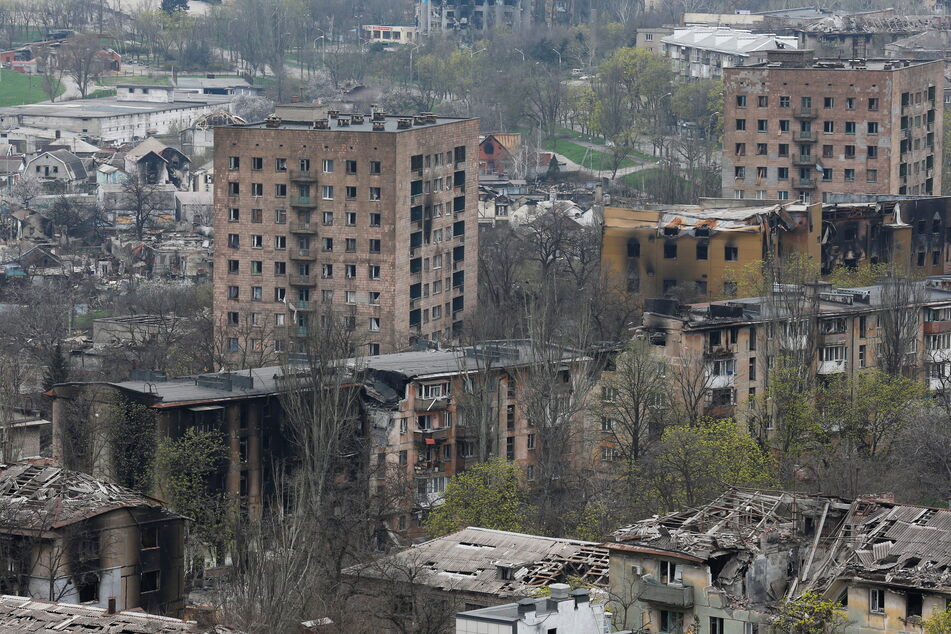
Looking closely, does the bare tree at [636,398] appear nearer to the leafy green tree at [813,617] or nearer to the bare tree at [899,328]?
the bare tree at [899,328]

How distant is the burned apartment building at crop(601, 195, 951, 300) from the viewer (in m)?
90.8

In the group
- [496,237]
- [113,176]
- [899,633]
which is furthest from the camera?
[113,176]

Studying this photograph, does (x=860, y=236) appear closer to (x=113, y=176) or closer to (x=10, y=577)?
(x=10, y=577)

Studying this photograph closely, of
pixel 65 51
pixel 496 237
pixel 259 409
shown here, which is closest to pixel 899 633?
pixel 259 409

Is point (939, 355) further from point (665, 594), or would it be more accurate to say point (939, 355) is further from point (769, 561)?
point (665, 594)

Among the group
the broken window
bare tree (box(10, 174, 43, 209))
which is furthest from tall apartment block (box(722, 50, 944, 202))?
the broken window

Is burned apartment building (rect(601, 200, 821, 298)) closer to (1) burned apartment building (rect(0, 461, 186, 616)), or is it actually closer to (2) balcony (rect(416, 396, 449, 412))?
(2) balcony (rect(416, 396, 449, 412))

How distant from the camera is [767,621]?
45.8 meters

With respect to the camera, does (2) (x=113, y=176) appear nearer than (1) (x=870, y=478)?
No

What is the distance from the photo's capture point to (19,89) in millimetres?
190125

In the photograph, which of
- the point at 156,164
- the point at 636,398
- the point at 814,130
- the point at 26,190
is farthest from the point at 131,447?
the point at 156,164

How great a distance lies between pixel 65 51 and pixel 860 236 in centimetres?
10656

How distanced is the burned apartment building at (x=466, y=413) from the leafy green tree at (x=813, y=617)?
24.5 meters

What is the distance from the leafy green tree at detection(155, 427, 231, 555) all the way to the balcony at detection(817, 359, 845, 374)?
18.0 metres
